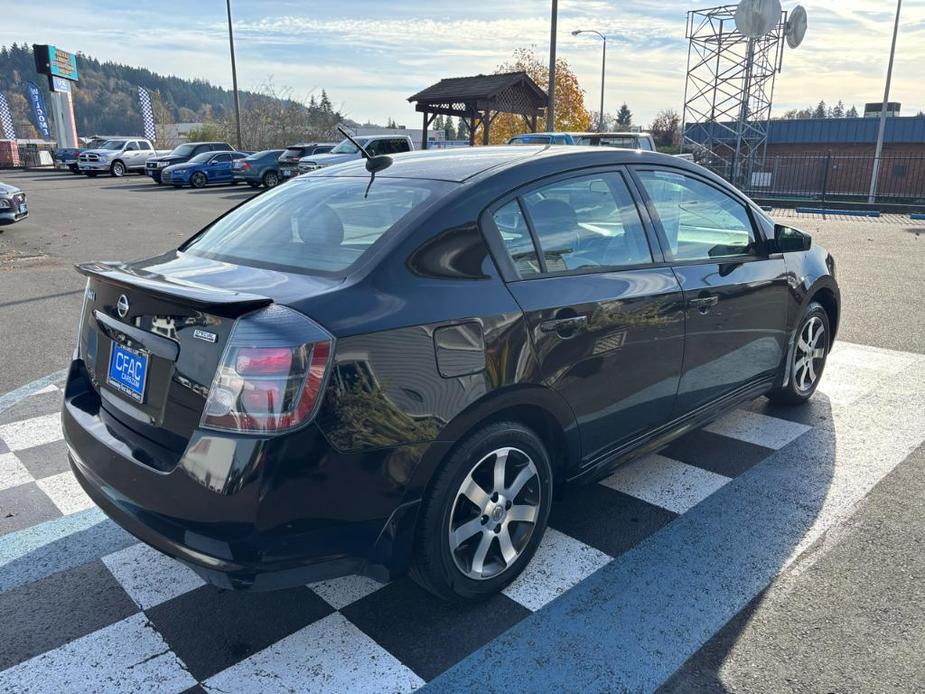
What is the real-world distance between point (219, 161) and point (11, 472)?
27.4 m

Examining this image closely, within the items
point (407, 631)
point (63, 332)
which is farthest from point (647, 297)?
point (63, 332)

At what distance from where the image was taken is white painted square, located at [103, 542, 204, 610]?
284cm

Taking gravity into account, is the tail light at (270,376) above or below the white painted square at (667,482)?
above

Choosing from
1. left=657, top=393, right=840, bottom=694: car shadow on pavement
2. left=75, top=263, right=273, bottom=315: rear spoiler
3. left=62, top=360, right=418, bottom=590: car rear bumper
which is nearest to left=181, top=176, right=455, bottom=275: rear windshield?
left=75, top=263, right=273, bottom=315: rear spoiler

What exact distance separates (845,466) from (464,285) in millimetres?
2658

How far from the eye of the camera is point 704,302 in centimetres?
353

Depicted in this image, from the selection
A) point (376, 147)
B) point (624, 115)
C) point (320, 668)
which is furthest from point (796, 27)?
point (624, 115)

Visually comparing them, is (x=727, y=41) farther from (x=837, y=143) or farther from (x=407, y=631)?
(x=407, y=631)

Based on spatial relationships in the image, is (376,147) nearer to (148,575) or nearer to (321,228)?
(321,228)

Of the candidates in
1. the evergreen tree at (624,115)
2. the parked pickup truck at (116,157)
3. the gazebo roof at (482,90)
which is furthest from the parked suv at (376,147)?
the evergreen tree at (624,115)

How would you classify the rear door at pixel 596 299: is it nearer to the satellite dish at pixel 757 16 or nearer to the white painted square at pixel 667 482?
the white painted square at pixel 667 482

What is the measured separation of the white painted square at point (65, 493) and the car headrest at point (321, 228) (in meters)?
1.77

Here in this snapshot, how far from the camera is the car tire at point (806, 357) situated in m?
4.58

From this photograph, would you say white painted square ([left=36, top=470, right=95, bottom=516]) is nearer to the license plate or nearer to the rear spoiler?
the license plate
